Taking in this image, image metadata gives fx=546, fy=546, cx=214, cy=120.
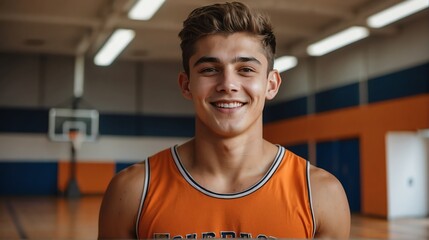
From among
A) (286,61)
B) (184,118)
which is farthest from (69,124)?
(286,61)

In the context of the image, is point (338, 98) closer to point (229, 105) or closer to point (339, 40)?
point (339, 40)

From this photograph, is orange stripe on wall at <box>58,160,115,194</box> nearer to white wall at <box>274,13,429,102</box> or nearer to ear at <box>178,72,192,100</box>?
white wall at <box>274,13,429,102</box>

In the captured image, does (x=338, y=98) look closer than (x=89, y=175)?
Yes

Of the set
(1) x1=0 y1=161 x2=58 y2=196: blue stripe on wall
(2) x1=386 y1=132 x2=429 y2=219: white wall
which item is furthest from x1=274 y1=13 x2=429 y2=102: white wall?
(1) x1=0 y1=161 x2=58 y2=196: blue stripe on wall

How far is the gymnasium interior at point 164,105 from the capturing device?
11586mm

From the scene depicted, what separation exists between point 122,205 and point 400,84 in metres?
11.6

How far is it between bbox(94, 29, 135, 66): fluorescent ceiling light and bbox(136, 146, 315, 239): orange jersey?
36.7 feet

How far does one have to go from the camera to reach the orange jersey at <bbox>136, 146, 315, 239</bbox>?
73.1 inches

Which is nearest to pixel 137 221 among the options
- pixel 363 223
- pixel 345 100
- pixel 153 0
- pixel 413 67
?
pixel 153 0

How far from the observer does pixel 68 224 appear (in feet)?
32.9

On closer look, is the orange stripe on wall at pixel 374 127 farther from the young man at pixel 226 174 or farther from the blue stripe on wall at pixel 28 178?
the young man at pixel 226 174

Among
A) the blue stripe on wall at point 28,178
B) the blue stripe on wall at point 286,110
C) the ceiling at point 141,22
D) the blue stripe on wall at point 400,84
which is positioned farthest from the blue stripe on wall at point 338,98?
the blue stripe on wall at point 28,178

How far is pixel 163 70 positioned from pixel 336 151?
23.5 ft

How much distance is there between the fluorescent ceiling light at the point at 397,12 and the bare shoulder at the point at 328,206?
8487mm
